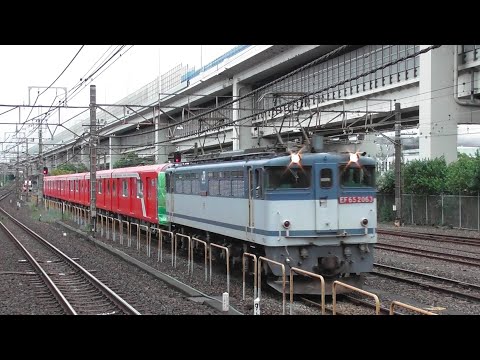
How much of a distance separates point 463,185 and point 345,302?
20.0 metres

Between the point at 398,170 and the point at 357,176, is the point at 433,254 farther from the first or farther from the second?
the point at 398,170

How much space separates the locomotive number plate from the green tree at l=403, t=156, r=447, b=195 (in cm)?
2068

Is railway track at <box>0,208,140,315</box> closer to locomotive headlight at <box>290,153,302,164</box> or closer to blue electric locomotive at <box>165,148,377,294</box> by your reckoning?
blue electric locomotive at <box>165,148,377,294</box>

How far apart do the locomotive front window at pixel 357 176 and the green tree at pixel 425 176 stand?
67.4 ft

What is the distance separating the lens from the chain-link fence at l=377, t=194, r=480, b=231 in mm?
28484

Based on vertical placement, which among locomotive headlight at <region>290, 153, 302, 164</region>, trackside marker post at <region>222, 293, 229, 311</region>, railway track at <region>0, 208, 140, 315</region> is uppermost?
locomotive headlight at <region>290, 153, 302, 164</region>

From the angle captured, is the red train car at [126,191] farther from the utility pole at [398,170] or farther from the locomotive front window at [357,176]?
the utility pole at [398,170]

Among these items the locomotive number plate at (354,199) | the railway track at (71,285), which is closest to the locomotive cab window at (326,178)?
the locomotive number plate at (354,199)

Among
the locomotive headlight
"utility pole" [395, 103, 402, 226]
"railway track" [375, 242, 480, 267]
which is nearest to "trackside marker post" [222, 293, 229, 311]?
the locomotive headlight

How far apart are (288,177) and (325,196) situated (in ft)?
2.65

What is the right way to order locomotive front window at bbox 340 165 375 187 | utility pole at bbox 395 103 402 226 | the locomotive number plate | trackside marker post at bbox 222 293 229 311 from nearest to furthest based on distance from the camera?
trackside marker post at bbox 222 293 229 311 < the locomotive number plate < locomotive front window at bbox 340 165 375 187 < utility pole at bbox 395 103 402 226

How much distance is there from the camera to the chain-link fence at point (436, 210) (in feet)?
93.5
